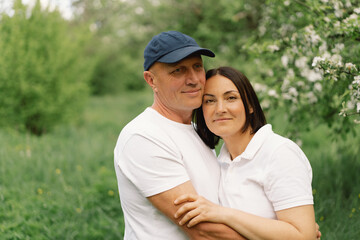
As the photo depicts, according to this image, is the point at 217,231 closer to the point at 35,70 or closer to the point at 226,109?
the point at 226,109

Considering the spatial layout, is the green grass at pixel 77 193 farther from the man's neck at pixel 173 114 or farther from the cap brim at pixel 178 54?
the cap brim at pixel 178 54

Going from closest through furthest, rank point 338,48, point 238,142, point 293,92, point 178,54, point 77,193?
point 178,54
point 238,142
point 338,48
point 293,92
point 77,193

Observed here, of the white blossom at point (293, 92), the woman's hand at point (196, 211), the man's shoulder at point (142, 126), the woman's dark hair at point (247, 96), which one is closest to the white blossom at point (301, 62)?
the white blossom at point (293, 92)

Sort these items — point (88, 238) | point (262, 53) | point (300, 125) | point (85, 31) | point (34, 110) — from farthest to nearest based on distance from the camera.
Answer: point (85, 31), point (34, 110), point (300, 125), point (262, 53), point (88, 238)

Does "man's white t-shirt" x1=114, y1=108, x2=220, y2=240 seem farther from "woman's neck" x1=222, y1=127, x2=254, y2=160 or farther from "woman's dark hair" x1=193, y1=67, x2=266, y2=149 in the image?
"woman's dark hair" x1=193, y1=67, x2=266, y2=149

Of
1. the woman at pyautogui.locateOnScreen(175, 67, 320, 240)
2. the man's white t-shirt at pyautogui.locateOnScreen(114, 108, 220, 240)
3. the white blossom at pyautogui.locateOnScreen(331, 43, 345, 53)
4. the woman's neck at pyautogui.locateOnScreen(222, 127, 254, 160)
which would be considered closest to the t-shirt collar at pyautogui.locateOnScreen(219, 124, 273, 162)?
the woman at pyautogui.locateOnScreen(175, 67, 320, 240)

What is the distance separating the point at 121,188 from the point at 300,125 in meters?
2.58

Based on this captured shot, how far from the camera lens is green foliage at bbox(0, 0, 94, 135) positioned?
7.86m

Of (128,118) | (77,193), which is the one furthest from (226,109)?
(128,118)

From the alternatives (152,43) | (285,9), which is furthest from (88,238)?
(285,9)

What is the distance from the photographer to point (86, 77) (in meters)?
11.0

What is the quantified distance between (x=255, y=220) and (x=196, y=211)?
0.99 feet

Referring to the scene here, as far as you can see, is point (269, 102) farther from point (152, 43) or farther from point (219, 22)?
point (219, 22)

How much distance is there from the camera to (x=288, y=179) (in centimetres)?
190
